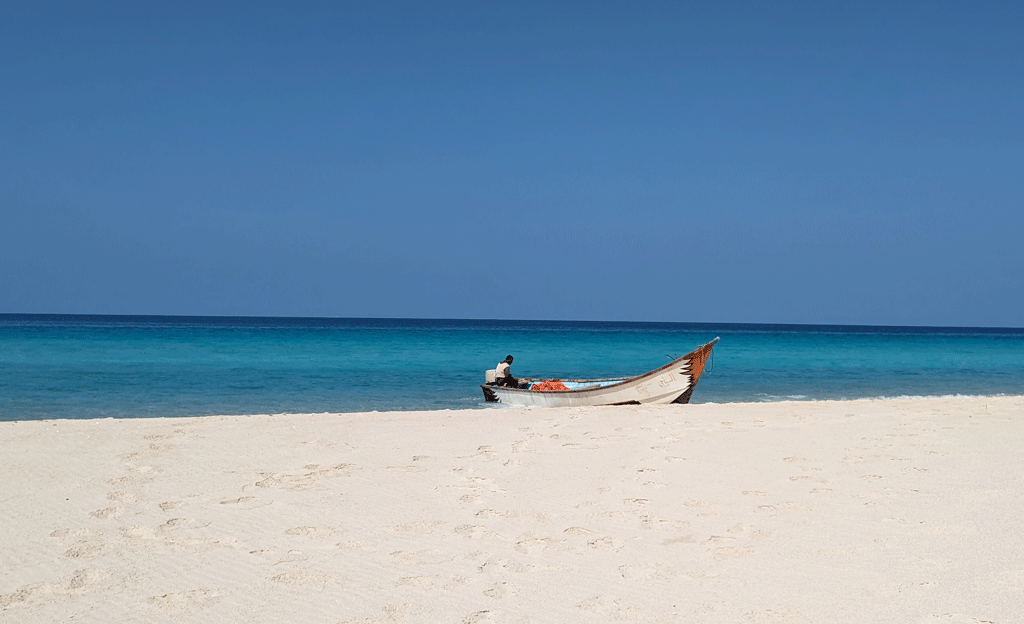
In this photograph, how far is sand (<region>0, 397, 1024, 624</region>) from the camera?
3.91 m

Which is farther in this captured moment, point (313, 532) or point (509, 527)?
point (509, 527)

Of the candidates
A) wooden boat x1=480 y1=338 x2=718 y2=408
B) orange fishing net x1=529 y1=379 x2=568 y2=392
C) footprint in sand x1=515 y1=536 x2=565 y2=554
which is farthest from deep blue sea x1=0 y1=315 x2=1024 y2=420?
footprint in sand x1=515 y1=536 x2=565 y2=554

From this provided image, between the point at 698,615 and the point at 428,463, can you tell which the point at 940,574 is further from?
the point at 428,463

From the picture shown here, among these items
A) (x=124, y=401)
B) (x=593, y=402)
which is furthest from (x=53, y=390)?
(x=593, y=402)

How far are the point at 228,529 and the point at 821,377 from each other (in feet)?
82.9

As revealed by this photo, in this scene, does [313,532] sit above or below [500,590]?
above

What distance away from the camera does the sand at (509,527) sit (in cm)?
391

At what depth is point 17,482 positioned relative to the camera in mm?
6586

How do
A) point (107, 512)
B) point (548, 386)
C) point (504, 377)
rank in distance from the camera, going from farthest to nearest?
point (504, 377) < point (548, 386) < point (107, 512)

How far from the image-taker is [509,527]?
207 inches

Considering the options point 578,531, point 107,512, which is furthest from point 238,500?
point 578,531

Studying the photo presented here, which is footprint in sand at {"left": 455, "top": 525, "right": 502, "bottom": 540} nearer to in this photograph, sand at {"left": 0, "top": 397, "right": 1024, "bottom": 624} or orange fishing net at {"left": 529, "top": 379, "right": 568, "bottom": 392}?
sand at {"left": 0, "top": 397, "right": 1024, "bottom": 624}

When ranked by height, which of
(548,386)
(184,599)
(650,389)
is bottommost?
(184,599)

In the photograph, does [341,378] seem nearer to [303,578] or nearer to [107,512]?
[107,512]
